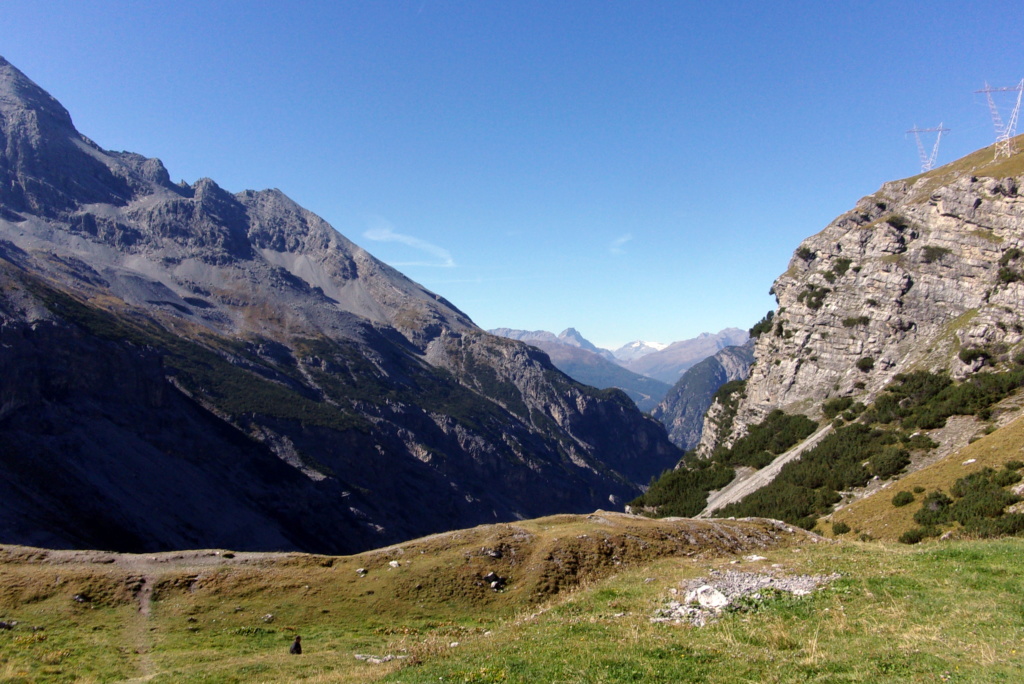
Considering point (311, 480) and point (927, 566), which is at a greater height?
point (927, 566)

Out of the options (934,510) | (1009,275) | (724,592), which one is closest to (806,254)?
(1009,275)

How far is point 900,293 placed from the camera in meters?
104

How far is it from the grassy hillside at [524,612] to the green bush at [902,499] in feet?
67.9

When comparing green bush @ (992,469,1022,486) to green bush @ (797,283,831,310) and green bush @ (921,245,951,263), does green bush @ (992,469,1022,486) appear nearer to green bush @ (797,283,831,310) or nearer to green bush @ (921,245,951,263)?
green bush @ (921,245,951,263)

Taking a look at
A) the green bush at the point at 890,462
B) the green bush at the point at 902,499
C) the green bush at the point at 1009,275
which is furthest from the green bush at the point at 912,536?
the green bush at the point at 1009,275

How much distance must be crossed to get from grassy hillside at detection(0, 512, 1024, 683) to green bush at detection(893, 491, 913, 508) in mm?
20690

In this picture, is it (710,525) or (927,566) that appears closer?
(927,566)

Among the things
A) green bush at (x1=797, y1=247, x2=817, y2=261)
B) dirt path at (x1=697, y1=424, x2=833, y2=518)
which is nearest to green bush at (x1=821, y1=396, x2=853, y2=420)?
dirt path at (x1=697, y1=424, x2=833, y2=518)

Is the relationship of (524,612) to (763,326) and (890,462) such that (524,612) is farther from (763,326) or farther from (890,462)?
(763,326)

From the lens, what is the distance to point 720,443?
135 meters

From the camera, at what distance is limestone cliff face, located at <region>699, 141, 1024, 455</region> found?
89875 millimetres

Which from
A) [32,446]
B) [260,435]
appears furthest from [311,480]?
[32,446]

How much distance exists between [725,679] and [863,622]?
5991 millimetres

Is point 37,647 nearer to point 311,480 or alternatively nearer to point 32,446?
point 32,446
